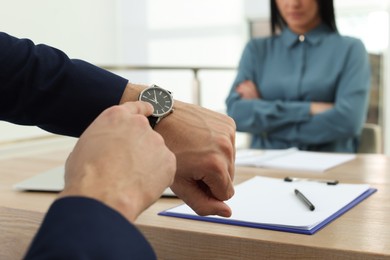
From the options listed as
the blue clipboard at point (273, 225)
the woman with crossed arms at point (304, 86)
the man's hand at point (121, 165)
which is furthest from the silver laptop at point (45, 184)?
the woman with crossed arms at point (304, 86)

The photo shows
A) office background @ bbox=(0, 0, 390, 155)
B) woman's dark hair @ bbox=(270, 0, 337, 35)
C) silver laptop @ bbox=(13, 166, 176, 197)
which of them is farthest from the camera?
office background @ bbox=(0, 0, 390, 155)

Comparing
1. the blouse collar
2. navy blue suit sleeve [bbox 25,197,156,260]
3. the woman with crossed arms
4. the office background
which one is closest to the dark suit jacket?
navy blue suit sleeve [bbox 25,197,156,260]

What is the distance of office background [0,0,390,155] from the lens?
159 inches

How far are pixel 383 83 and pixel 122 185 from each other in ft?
13.2

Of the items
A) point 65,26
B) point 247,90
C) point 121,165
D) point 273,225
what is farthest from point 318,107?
point 65,26

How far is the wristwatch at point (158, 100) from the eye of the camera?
0.77m

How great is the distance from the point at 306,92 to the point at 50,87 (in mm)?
1365

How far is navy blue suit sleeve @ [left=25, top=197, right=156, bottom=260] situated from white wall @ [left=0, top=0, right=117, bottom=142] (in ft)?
8.56

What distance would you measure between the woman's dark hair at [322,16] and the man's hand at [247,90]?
259 millimetres

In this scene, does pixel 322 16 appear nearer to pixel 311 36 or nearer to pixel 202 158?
pixel 311 36

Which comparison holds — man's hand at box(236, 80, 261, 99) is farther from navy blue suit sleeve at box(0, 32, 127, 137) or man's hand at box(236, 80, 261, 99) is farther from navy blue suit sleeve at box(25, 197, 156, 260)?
navy blue suit sleeve at box(25, 197, 156, 260)

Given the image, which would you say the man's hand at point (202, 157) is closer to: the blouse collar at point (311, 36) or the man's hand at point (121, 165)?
the man's hand at point (121, 165)

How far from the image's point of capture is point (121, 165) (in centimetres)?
50

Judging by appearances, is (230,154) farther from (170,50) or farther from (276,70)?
(170,50)
